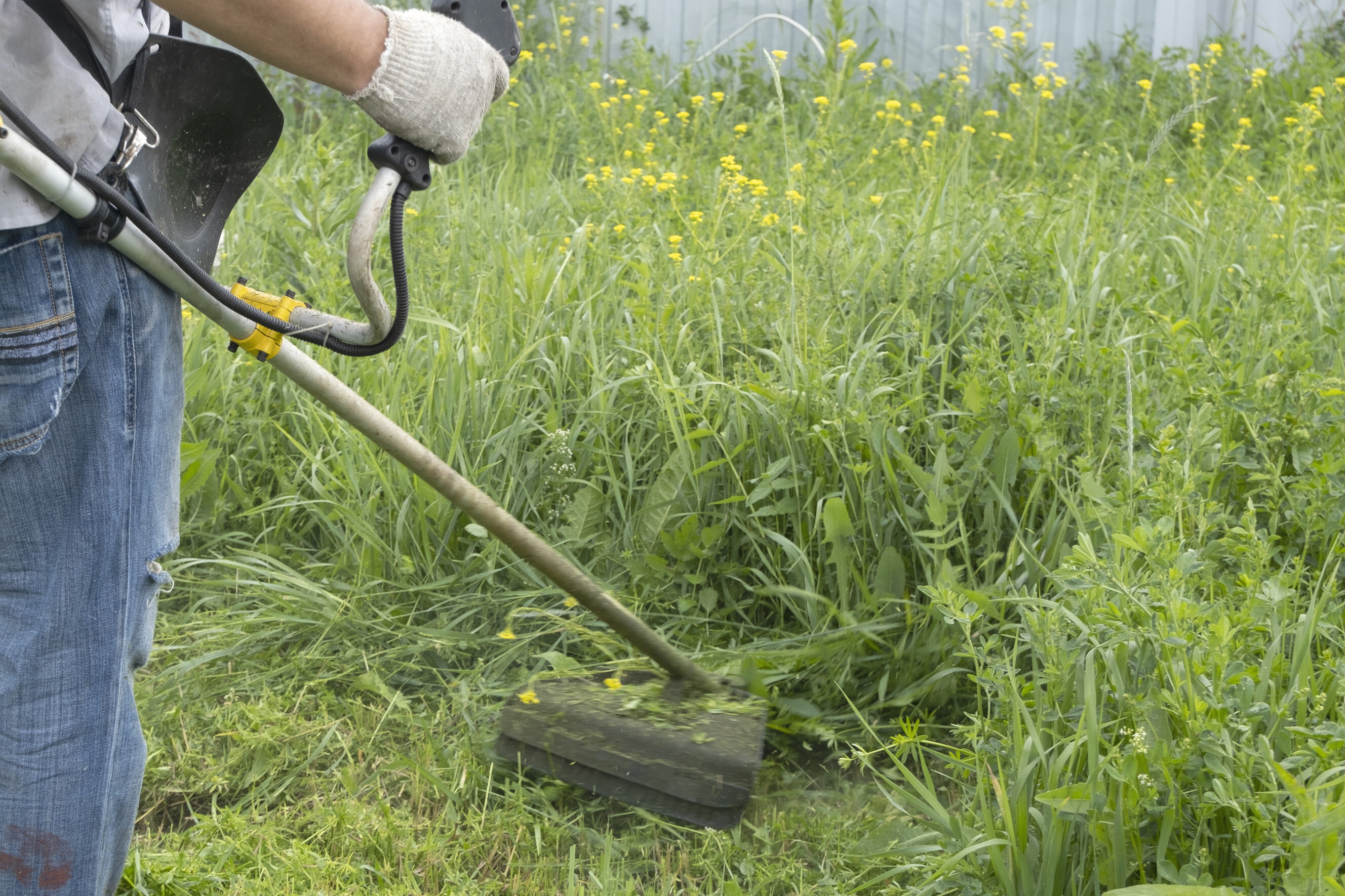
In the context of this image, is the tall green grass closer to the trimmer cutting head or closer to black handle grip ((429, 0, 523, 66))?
the trimmer cutting head

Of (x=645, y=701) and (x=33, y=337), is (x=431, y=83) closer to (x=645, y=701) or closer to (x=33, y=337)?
(x=33, y=337)

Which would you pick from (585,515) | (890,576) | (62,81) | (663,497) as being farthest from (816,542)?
(62,81)

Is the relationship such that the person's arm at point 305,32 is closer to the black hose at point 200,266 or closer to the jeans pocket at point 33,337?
the black hose at point 200,266

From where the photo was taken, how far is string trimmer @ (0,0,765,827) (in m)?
1.35

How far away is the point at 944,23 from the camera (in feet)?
19.6

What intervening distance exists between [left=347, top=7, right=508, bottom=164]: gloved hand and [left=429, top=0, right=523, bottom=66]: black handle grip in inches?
1.2

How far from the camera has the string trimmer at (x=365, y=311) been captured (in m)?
1.35

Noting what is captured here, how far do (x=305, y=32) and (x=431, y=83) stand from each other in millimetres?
167

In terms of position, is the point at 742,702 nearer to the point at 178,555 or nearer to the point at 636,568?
the point at 636,568

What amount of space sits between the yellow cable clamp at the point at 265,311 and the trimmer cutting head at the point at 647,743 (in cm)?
86

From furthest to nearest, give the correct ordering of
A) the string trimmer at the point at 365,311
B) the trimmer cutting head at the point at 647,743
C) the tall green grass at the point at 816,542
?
the trimmer cutting head at the point at 647,743, the tall green grass at the point at 816,542, the string trimmer at the point at 365,311

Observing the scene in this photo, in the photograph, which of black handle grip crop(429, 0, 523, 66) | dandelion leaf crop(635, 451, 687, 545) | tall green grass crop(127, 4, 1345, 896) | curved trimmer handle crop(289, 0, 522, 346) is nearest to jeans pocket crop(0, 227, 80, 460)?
curved trimmer handle crop(289, 0, 522, 346)

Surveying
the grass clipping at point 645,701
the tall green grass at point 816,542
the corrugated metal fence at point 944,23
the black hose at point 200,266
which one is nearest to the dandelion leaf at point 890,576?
the tall green grass at point 816,542

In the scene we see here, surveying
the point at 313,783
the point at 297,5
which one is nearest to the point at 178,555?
the point at 313,783
